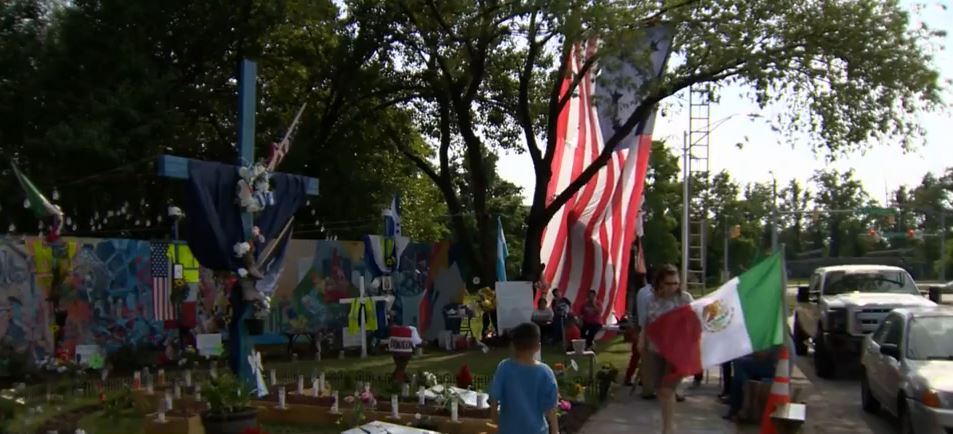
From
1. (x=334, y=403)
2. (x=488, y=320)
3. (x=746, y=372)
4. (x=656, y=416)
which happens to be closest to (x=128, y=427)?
(x=334, y=403)

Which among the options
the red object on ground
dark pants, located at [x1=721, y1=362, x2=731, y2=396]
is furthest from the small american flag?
dark pants, located at [x1=721, y1=362, x2=731, y2=396]

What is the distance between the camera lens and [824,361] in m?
17.0

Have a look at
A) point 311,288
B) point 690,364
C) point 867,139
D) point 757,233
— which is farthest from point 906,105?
point 757,233

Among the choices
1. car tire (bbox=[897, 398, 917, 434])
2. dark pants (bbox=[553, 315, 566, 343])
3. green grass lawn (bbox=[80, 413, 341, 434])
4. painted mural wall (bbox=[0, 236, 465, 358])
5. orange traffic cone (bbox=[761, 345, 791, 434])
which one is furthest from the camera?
dark pants (bbox=[553, 315, 566, 343])

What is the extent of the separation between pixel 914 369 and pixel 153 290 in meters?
14.1

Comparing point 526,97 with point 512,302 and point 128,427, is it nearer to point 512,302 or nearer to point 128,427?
point 512,302

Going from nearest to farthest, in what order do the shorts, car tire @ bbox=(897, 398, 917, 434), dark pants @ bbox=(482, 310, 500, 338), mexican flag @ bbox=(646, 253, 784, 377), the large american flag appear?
mexican flag @ bbox=(646, 253, 784, 377)
car tire @ bbox=(897, 398, 917, 434)
the shorts
dark pants @ bbox=(482, 310, 500, 338)
the large american flag

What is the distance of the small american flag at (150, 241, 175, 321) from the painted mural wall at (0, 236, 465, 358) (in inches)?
2.2

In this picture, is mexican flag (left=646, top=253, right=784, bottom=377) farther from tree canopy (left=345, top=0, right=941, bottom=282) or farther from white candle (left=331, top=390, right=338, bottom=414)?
tree canopy (left=345, top=0, right=941, bottom=282)

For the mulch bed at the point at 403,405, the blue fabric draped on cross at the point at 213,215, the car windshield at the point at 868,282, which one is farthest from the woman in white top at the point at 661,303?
the car windshield at the point at 868,282

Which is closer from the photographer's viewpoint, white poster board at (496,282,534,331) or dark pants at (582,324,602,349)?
dark pants at (582,324,602,349)

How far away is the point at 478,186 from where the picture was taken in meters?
27.6

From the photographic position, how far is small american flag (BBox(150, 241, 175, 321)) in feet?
63.5

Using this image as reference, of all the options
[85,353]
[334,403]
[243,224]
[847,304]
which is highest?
[243,224]
